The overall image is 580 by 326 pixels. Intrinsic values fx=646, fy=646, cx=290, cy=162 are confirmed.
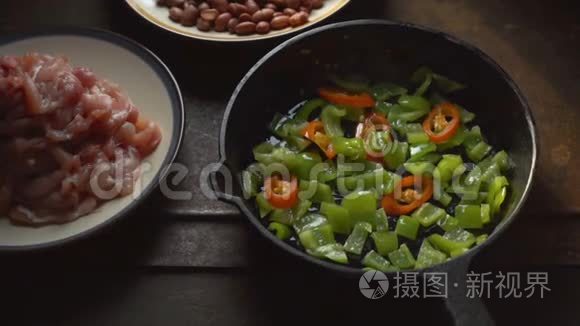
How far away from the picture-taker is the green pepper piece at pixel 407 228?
4.42 feet

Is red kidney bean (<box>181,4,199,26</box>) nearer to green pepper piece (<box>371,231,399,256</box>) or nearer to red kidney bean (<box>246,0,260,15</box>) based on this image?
red kidney bean (<box>246,0,260,15</box>)

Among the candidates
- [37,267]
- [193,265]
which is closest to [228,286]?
[193,265]

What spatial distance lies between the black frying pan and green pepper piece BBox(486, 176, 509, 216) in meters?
0.02

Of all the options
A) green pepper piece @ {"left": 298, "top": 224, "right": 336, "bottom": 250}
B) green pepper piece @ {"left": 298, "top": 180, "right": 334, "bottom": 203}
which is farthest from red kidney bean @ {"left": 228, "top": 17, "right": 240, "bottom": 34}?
green pepper piece @ {"left": 298, "top": 224, "right": 336, "bottom": 250}

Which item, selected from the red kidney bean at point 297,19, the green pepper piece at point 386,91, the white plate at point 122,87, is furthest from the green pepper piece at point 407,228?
the red kidney bean at point 297,19

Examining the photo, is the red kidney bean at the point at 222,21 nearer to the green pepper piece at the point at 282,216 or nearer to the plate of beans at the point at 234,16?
the plate of beans at the point at 234,16

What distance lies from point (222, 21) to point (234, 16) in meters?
0.04

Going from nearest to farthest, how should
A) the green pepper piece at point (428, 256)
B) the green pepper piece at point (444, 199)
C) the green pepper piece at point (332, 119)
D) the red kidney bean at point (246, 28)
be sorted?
the green pepper piece at point (428, 256) < the green pepper piece at point (444, 199) < the green pepper piece at point (332, 119) < the red kidney bean at point (246, 28)

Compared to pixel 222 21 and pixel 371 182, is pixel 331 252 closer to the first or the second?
pixel 371 182

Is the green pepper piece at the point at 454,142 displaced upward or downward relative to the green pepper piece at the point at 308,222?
upward

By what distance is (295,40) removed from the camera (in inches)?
59.4

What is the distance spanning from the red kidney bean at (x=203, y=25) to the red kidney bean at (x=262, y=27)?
13 centimetres

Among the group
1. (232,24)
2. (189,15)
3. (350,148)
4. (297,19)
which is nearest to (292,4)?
(297,19)

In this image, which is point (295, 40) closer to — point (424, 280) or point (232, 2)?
point (232, 2)
